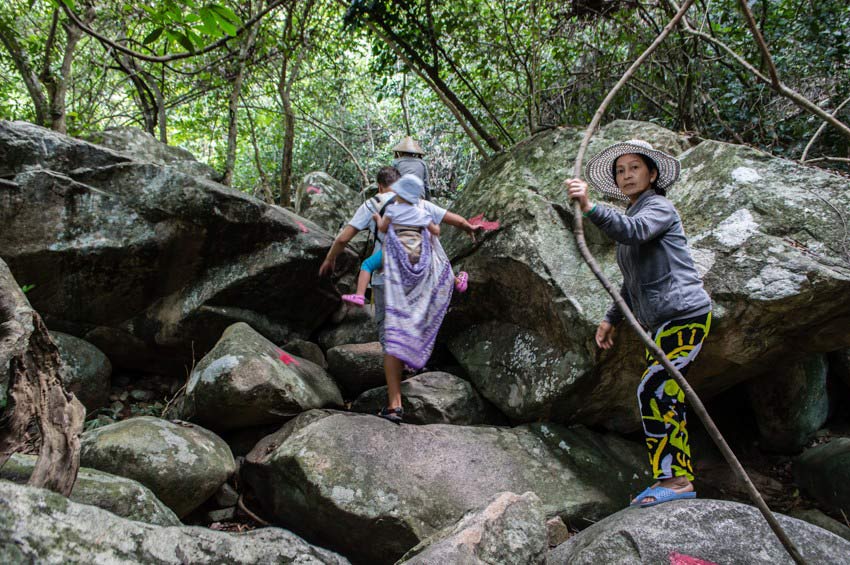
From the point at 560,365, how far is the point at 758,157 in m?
2.23

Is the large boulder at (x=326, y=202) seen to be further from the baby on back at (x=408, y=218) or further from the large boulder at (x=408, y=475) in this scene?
the large boulder at (x=408, y=475)

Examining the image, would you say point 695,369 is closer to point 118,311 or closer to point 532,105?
point 532,105

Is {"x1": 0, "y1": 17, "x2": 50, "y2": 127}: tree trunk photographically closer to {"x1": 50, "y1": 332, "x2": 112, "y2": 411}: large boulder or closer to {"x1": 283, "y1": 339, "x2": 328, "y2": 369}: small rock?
{"x1": 50, "y1": 332, "x2": 112, "y2": 411}: large boulder

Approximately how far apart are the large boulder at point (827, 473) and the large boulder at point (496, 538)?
2.92 metres

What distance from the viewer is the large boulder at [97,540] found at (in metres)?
1.78

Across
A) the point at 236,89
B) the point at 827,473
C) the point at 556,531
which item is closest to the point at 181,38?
Answer: the point at 556,531

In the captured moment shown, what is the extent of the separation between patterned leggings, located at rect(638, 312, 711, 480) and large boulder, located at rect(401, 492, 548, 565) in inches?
35.8

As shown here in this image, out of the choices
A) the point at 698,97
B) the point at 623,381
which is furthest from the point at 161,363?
the point at 698,97

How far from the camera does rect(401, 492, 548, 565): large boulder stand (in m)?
2.45

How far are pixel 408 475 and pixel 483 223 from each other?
2.42 meters

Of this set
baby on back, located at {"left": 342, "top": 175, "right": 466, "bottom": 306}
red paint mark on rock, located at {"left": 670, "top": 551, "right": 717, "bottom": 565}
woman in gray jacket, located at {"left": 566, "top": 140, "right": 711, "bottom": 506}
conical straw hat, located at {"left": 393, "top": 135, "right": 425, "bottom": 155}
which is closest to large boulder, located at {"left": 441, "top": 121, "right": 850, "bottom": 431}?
baby on back, located at {"left": 342, "top": 175, "right": 466, "bottom": 306}

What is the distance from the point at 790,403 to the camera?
4957 mm

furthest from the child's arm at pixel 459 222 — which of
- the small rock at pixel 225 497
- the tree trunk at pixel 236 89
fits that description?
the tree trunk at pixel 236 89

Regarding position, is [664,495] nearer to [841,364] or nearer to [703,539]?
[703,539]
